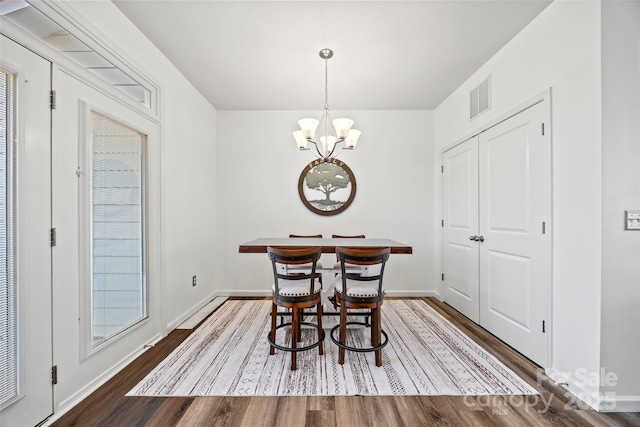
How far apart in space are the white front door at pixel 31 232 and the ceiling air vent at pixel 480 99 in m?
3.44

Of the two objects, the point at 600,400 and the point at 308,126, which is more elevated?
the point at 308,126

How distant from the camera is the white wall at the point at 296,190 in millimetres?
3922

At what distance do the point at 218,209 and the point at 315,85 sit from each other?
220 centimetres

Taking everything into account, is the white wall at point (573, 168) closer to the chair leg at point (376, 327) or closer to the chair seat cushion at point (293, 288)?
the chair leg at point (376, 327)

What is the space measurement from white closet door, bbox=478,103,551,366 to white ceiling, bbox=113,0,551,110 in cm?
81

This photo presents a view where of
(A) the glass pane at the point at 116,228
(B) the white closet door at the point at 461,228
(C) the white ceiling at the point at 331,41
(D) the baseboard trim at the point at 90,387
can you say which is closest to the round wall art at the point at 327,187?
(C) the white ceiling at the point at 331,41

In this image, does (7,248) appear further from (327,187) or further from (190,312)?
(327,187)

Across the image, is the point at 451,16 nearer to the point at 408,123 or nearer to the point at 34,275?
the point at 408,123

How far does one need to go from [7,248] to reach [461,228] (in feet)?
12.3

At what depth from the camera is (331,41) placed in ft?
7.66

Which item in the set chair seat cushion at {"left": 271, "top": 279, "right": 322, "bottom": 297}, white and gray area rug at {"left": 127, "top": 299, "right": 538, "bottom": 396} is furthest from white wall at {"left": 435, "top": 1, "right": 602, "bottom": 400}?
chair seat cushion at {"left": 271, "top": 279, "right": 322, "bottom": 297}

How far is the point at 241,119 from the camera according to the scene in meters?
3.94

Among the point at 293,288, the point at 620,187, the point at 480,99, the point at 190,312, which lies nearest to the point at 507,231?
the point at 620,187

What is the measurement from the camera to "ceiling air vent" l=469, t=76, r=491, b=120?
2.66 meters
